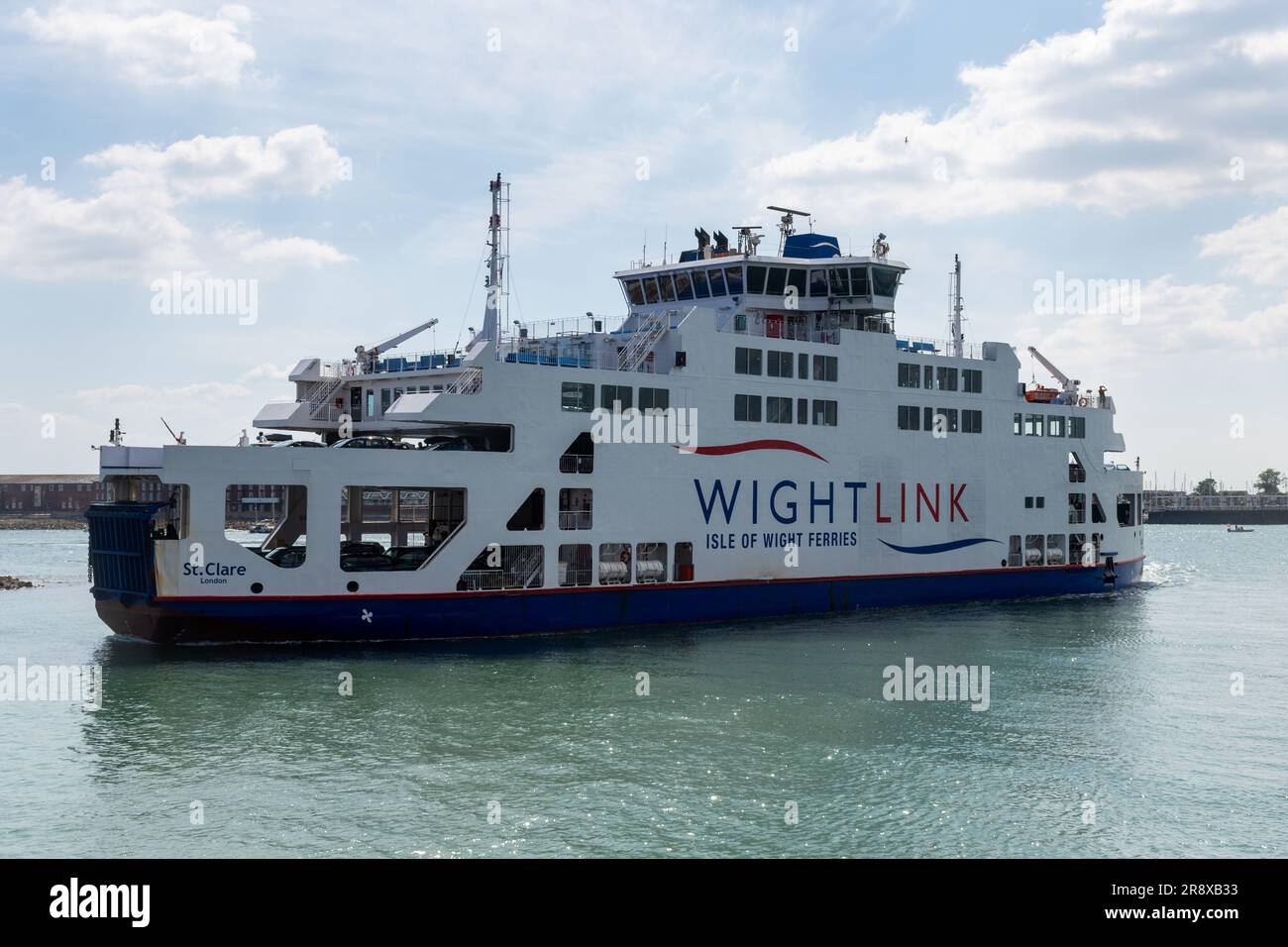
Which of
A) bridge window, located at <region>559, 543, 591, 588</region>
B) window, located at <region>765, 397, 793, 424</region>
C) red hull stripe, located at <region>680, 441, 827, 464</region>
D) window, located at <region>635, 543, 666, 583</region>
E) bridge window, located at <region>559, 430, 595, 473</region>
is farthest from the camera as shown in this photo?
window, located at <region>765, 397, 793, 424</region>

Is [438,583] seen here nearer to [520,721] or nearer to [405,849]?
[520,721]

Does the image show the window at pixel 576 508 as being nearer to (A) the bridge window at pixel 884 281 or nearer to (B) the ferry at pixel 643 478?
(B) the ferry at pixel 643 478

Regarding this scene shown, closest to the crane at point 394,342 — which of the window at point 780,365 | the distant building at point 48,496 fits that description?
the window at point 780,365

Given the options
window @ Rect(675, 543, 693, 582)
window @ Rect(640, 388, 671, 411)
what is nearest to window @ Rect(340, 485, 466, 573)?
window @ Rect(640, 388, 671, 411)

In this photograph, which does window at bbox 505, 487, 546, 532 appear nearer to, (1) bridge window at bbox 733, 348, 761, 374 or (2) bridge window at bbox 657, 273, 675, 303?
(1) bridge window at bbox 733, 348, 761, 374

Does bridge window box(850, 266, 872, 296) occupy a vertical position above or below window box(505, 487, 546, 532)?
above

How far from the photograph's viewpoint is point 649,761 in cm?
1855

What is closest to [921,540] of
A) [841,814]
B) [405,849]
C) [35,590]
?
[841,814]

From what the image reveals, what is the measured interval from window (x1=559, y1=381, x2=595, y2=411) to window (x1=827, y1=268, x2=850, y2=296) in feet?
35.6

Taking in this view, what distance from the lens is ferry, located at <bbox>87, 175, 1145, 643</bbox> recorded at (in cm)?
2742

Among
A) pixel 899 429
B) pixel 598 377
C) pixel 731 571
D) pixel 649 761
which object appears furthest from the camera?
pixel 899 429

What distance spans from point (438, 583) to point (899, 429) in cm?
1752

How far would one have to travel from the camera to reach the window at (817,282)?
38.0 meters

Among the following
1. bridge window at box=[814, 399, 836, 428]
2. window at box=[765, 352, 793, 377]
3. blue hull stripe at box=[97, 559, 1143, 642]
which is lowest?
blue hull stripe at box=[97, 559, 1143, 642]
